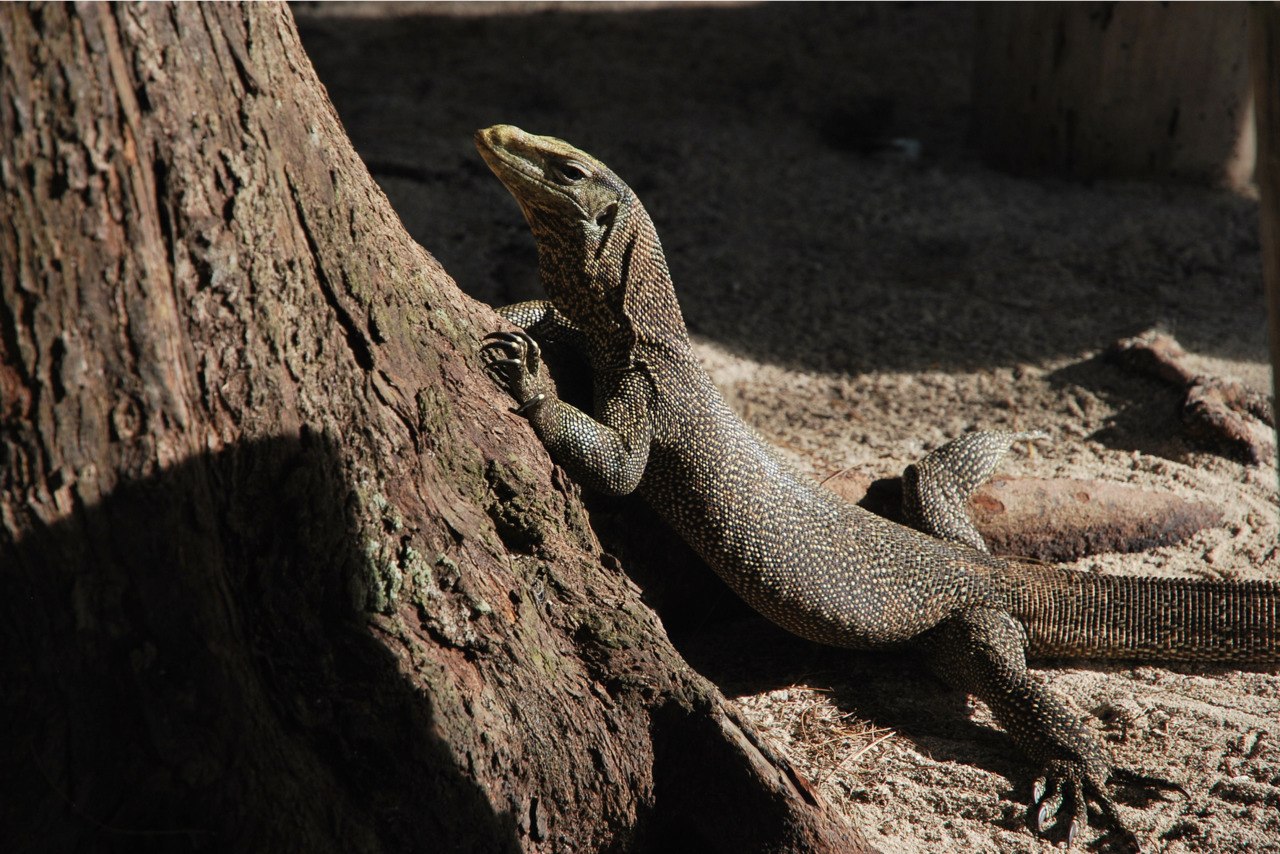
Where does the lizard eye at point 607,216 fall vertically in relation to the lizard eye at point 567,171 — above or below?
below

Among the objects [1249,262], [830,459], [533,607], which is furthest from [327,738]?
[1249,262]

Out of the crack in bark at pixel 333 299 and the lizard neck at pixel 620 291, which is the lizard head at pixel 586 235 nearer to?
the lizard neck at pixel 620 291

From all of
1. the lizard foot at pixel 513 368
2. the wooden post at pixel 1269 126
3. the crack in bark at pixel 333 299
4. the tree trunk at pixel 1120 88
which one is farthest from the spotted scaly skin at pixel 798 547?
the tree trunk at pixel 1120 88

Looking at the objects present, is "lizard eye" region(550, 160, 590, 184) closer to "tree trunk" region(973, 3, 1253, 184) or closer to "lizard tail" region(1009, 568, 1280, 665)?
"lizard tail" region(1009, 568, 1280, 665)

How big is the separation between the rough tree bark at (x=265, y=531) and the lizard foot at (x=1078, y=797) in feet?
2.86

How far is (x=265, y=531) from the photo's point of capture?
2670mm

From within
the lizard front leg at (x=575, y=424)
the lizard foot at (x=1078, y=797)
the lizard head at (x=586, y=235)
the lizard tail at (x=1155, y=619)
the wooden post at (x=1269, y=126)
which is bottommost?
the lizard foot at (x=1078, y=797)

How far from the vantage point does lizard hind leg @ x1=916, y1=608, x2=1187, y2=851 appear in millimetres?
Result: 3725

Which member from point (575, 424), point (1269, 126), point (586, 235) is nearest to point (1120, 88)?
point (586, 235)

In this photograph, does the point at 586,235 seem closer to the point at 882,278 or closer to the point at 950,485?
the point at 950,485

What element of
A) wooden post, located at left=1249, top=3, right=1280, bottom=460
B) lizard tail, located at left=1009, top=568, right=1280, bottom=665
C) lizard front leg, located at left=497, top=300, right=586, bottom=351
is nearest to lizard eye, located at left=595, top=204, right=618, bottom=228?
lizard front leg, located at left=497, top=300, right=586, bottom=351

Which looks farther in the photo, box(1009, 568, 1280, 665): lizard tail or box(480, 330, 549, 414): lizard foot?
box(1009, 568, 1280, 665): lizard tail

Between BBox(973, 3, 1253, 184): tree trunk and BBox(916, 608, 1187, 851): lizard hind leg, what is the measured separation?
240 inches

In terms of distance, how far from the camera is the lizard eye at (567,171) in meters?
4.04
